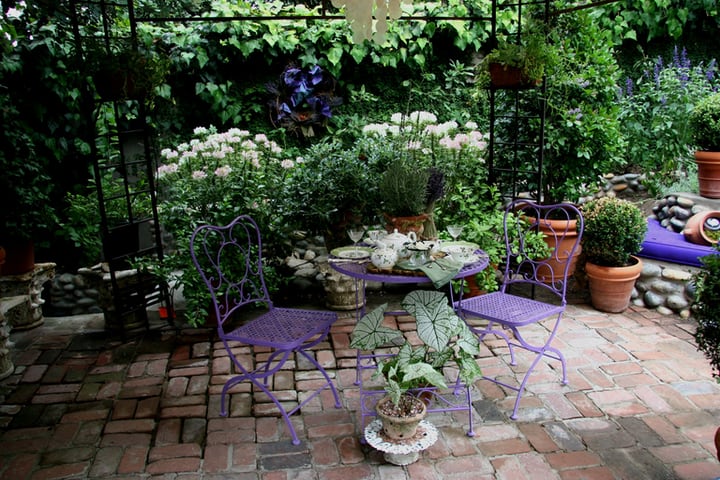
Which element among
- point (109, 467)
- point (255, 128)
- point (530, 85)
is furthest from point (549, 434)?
point (255, 128)

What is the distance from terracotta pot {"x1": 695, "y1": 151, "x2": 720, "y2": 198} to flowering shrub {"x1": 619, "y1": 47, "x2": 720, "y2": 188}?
0.73 meters

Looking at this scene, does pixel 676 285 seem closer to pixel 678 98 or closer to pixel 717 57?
pixel 678 98

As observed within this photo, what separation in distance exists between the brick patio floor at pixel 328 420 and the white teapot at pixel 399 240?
2.76ft

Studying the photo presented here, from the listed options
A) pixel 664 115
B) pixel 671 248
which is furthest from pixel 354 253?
pixel 664 115

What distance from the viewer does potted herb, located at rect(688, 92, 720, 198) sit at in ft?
14.8

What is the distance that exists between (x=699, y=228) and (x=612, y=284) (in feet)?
2.66

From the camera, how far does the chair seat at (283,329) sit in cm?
284

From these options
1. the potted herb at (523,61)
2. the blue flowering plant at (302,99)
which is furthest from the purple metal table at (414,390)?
the blue flowering plant at (302,99)

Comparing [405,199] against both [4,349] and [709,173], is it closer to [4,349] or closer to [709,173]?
[4,349]

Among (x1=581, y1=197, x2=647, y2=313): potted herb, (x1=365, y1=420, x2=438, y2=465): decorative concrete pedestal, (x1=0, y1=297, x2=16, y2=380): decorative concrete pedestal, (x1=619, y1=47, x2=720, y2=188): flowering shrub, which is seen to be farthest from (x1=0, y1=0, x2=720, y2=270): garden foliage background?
(x1=365, y1=420, x2=438, y2=465): decorative concrete pedestal

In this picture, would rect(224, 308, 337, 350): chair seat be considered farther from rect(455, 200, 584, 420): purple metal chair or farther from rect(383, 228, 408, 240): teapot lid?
rect(455, 200, 584, 420): purple metal chair

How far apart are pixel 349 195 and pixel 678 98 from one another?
11.7ft

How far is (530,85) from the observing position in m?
4.16

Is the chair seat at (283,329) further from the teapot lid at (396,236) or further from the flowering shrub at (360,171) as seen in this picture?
the flowering shrub at (360,171)
